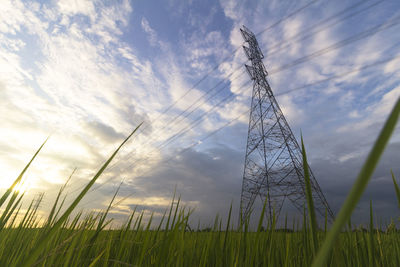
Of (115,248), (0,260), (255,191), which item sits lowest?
(0,260)

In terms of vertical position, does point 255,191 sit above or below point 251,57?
below

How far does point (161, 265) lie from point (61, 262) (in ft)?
2.50

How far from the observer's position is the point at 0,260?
1870mm

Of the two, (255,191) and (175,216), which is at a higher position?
(255,191)

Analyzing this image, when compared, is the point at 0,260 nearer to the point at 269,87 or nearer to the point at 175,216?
the point at 175,216

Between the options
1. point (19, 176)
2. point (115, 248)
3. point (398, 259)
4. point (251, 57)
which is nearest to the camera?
point (19, 176)

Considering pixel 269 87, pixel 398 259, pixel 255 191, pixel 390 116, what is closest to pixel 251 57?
pixel 269 87

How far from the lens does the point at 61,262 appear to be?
172 cm

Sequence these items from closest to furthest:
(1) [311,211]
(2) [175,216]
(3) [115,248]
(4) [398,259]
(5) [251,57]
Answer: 1. (1) [311,211]
2. (4) [398,259]
3. (2) [175,216]
4. (3) [115,248]
5. (5) [251,57]

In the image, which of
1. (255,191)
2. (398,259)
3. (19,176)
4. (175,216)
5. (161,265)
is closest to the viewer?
(19,176)

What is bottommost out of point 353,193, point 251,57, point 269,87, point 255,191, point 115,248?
point 115,248

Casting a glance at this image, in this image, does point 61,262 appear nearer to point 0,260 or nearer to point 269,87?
point 0,260

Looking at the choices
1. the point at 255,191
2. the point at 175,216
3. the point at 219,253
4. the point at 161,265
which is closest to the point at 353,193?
the point at 161,265

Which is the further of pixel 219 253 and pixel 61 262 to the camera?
pixel 219 253
